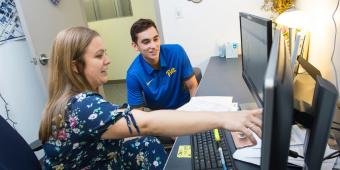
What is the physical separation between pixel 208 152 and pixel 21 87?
1992 millimetres

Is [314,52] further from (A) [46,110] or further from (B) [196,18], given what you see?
(A) [46,110]

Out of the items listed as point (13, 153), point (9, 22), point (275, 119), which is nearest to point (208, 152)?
point (275, 119)

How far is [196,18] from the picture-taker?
255 centimetres

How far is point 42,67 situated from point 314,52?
197 centimetres

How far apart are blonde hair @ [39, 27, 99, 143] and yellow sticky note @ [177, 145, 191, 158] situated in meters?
0.43

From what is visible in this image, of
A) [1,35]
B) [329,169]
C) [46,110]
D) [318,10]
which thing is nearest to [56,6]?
[1,35]

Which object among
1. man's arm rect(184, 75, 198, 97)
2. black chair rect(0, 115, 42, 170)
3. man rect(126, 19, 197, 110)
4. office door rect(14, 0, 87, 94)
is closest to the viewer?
black chair rect(0, 115, 42, 170)

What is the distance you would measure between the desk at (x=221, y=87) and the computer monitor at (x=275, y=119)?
1.30 ft

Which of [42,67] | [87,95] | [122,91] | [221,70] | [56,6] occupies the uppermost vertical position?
[56,6]

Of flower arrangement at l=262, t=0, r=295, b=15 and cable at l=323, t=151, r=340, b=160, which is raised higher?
flower arrangement at l=262, t=0, r=295, b=15

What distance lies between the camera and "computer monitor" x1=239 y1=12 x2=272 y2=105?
875 mm

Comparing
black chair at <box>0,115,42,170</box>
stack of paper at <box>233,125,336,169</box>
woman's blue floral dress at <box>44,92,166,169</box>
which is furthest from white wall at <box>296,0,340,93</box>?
black chair at <box>0,115,42,170</box>

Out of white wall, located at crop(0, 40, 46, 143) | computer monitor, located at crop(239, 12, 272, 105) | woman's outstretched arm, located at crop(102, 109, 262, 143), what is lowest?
white wall, located at crop(0, 40, 46, 143)

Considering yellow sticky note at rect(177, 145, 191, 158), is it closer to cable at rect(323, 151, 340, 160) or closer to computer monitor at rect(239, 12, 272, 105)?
computer monitor at rect(239, 12, 272, 105)
